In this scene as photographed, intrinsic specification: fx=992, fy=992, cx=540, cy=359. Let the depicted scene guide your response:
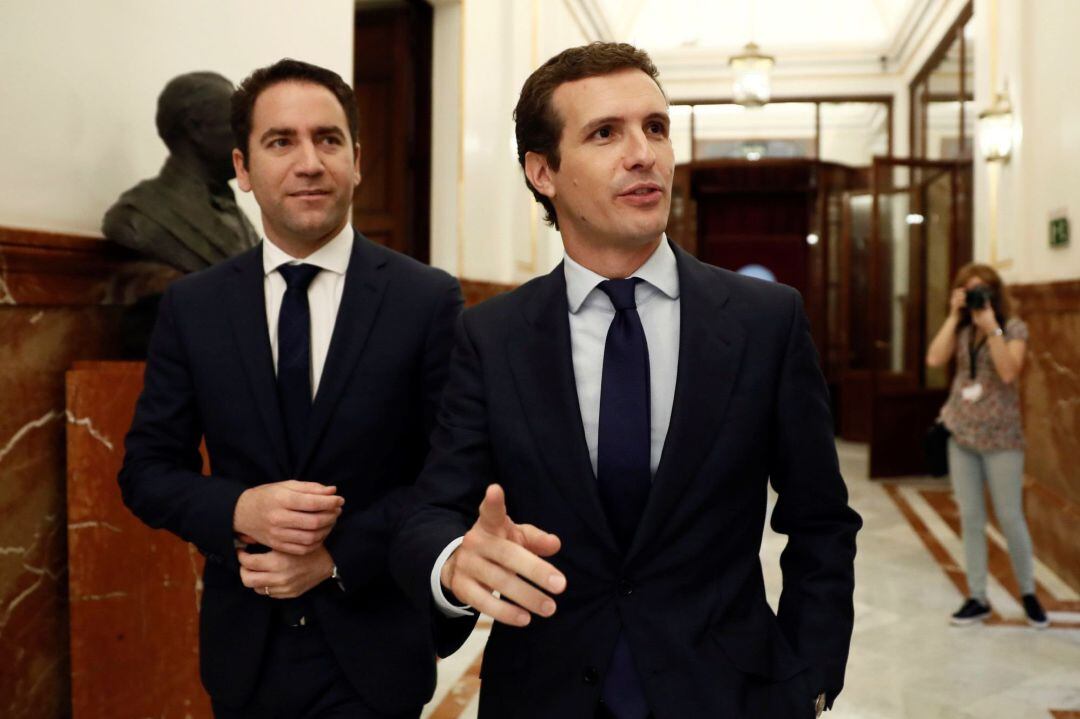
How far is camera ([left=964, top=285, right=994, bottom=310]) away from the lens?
4.62m

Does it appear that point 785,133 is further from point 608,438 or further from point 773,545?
point 608,438

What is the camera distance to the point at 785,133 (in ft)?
40.2

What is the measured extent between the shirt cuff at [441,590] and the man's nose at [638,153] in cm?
60

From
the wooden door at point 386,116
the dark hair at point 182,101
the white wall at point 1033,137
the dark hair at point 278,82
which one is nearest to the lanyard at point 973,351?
the white wall at point 1033,137

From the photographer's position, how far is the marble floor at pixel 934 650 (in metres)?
3.71

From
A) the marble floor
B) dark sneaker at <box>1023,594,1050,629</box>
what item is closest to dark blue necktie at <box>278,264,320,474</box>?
the marble floor

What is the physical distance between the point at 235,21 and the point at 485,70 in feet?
10.9

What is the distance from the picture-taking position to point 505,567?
1.12 metres

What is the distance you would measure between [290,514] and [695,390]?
2.12ft

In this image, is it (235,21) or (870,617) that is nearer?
(235,21)

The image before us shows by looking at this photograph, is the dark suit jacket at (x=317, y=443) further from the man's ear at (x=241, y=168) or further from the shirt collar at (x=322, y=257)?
the man's ear at (x=241, y=168)

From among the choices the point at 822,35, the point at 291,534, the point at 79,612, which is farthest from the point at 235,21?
the point at 822,35

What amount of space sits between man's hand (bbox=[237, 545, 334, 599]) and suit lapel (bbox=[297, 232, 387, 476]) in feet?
0.53

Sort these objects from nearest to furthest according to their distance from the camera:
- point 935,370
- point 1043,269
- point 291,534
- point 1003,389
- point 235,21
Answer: point 291,534, point 235,21, point 1003,389, point 1043,269, point 935,370
